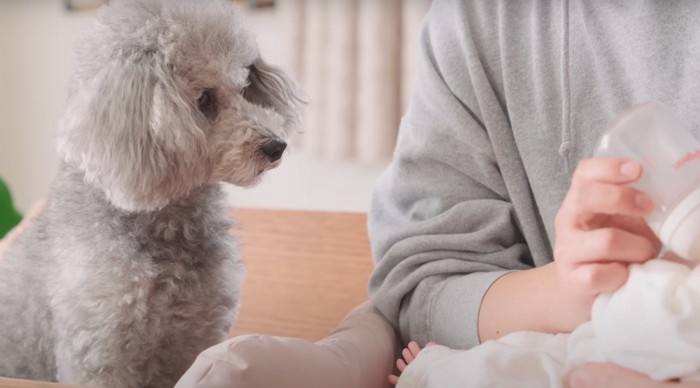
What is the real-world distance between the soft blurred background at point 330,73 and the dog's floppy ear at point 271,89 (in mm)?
676

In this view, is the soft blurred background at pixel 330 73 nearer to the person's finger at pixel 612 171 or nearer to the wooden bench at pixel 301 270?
the wooden bench at pixel 301 270

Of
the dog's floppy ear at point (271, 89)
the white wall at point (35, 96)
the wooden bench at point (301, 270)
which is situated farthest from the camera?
the white wall at point (35, 96)

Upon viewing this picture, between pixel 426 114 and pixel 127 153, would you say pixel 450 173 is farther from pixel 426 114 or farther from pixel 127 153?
pixel 127 153

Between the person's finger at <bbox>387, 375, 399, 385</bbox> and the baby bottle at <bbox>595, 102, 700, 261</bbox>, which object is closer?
the baby bottle at <bbox>595, 102, 700, 261</bbox>

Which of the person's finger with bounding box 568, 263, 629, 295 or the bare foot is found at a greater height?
the person's finger with bounding box 568, 263, 629, 295

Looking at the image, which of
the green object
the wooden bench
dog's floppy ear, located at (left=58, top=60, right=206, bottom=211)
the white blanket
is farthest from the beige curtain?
the white blanket

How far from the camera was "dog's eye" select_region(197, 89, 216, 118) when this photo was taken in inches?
34.3

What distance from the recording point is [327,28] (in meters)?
2.01

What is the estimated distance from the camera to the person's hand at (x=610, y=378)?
555 millimetres

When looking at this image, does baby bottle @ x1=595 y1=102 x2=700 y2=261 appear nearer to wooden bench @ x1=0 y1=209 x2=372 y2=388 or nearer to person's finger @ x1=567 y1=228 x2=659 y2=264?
person's finger @ x1=567 y1=228 x2=659 y2=264

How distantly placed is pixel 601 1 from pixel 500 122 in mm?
174

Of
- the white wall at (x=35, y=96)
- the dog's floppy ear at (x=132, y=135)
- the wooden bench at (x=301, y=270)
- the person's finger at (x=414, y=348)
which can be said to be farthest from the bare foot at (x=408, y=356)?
the white wall at (x=35, y=96)

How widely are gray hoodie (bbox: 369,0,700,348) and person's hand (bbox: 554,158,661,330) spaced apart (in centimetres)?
22

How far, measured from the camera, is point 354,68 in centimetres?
201
